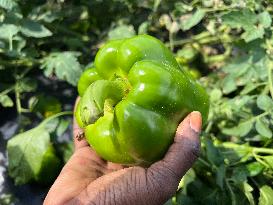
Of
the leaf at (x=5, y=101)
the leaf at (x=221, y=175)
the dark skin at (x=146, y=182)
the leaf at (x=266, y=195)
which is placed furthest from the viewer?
the leaf at (x=5, y=101)

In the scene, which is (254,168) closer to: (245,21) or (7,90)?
(245,21)

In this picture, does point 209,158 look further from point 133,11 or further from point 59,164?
point 133,11

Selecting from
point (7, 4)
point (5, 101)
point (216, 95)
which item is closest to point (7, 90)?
point (5, 101)

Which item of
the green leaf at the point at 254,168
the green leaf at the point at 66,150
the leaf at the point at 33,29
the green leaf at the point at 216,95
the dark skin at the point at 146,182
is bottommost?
the green leaf at the point at 66,150

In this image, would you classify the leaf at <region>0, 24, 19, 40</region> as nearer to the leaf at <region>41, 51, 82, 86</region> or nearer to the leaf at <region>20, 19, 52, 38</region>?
the leaf at <region>20, 19, 52, 38</region>

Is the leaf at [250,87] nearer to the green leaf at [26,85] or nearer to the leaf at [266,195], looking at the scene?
the leaf at [266,195]

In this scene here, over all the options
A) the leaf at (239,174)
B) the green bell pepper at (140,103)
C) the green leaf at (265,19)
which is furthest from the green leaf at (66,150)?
the green leaf at (265,19)

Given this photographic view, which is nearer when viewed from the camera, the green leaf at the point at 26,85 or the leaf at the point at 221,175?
the leaf at the point at 221,175
